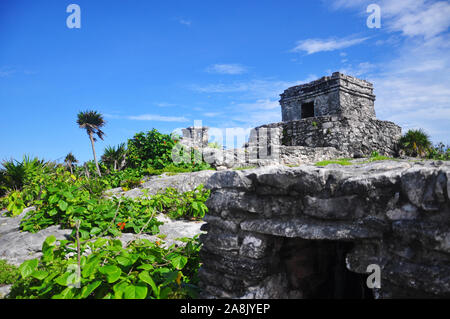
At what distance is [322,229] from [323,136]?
31.5 feet

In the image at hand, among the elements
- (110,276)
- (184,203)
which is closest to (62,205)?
(184,203)

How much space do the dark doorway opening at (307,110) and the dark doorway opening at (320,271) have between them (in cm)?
1313

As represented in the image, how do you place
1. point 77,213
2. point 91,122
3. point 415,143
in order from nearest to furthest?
point 77,213
point 415,143
point 91,122

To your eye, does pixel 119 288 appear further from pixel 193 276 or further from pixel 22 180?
pixel 22 180

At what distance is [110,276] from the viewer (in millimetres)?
2568

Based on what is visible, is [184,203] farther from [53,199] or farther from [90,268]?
[90,268]

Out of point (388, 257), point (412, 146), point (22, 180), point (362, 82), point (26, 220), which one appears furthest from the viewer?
point (362, 82)

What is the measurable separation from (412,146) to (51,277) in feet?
45.5

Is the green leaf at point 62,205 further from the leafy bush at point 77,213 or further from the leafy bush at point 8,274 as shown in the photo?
the leafy bush at point 8,274

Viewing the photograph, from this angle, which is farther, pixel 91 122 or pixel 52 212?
pixel 91 122

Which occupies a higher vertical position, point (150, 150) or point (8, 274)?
point (150, 150)

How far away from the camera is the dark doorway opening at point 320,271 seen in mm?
3037
